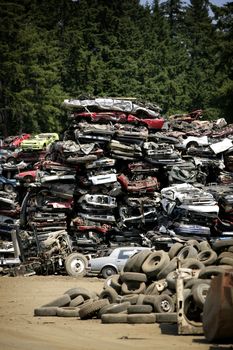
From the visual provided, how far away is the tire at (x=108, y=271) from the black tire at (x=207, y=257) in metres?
12.2

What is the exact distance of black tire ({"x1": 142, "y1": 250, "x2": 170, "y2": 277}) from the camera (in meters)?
20.1

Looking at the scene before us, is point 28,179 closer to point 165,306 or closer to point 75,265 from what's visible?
point 75,265

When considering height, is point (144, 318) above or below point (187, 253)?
below

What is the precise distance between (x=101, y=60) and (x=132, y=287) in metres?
66.2

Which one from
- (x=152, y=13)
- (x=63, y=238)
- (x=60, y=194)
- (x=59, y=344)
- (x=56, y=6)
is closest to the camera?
(x=59, y=344)

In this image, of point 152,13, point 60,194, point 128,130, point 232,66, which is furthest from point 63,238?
point 152,13

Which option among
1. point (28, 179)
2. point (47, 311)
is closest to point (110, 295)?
point (47, 311)

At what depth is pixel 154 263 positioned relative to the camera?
68.4 feet

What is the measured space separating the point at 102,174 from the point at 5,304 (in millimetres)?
18009

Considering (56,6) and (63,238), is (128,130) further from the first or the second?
(56,6)

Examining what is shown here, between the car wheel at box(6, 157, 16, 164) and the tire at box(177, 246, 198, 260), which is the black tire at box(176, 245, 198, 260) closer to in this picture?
the tire at box(177, 246, 198, 260)

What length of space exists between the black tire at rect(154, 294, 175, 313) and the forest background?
53.4 meters

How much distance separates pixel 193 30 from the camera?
103375mm

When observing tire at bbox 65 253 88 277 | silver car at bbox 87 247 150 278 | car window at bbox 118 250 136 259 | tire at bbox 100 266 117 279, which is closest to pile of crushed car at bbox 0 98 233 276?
tire at bbox 65 253 88 277
